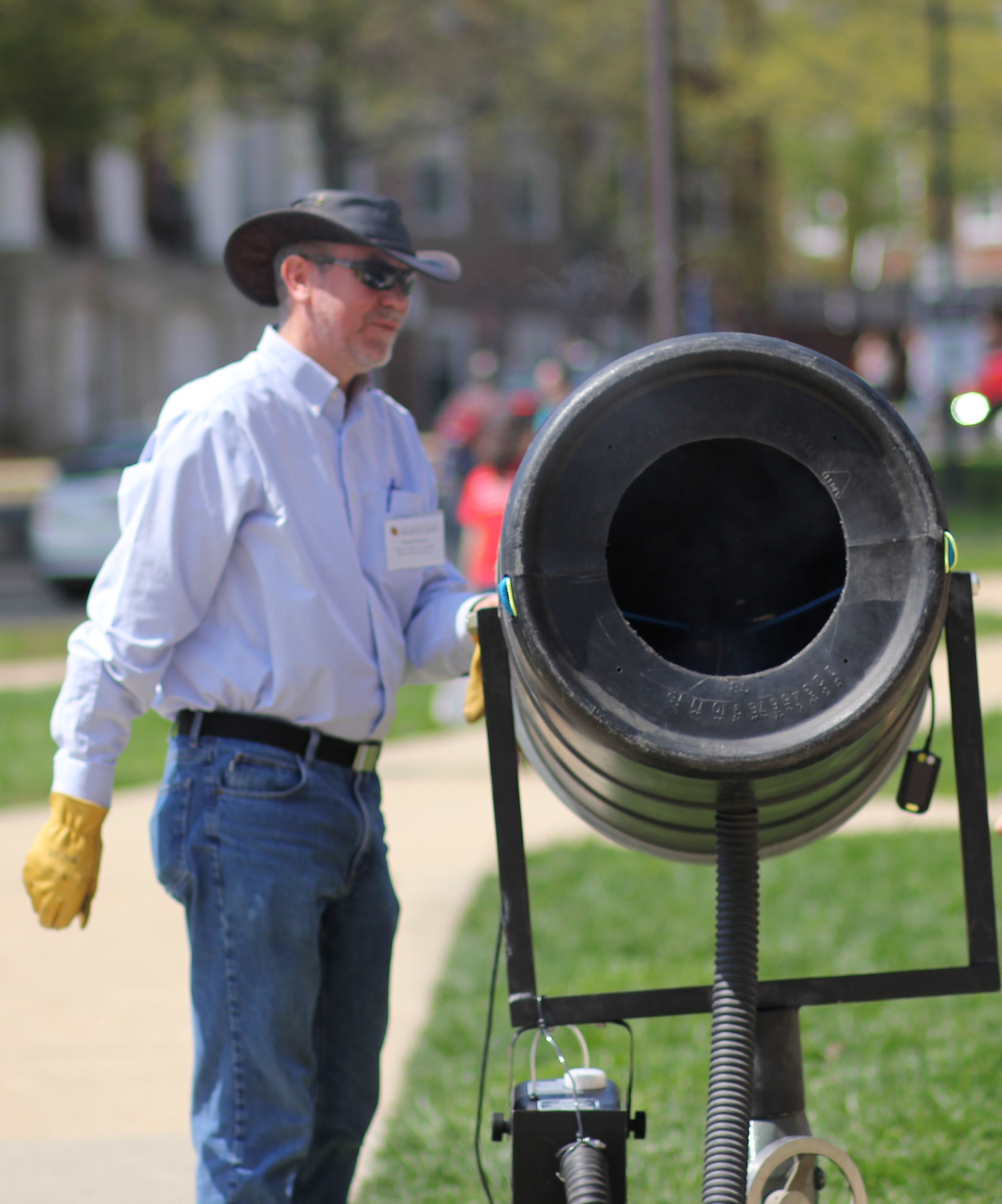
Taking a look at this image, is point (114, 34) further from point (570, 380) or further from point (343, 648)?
point (343, 648)

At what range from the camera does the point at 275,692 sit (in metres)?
2.72

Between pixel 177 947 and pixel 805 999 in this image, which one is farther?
pixel 177 947

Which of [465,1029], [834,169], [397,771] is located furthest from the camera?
[834,169]

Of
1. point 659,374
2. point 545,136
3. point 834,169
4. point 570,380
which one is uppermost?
point 834,169

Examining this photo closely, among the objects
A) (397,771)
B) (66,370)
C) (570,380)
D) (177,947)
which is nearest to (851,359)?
(66,370)

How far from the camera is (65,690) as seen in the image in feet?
8.91

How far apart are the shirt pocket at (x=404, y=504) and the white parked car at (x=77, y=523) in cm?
1231

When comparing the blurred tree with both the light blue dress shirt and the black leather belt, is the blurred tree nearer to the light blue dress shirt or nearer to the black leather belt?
the light blue dress shirt

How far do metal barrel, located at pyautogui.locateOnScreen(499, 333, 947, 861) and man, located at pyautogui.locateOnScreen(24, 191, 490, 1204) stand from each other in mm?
583

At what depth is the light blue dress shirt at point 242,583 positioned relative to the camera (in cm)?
269

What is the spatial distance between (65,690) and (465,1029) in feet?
7.01

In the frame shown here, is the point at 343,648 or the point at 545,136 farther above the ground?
the point at 545,136

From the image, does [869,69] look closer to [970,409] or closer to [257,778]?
[970,409]

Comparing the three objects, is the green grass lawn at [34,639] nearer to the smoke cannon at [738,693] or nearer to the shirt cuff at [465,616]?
the shirt cuff at [465,616]
